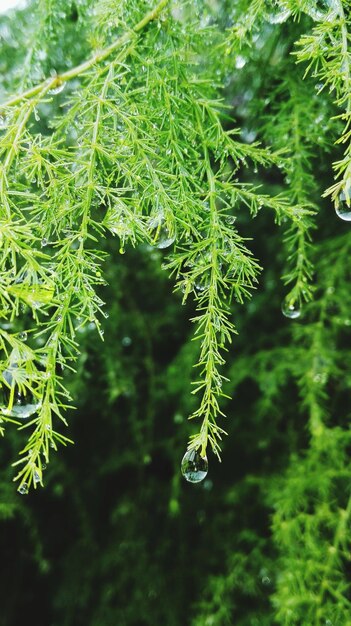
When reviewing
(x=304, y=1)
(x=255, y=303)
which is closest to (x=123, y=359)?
(x=255, y=303)

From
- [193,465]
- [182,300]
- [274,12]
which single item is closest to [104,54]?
[274,12]

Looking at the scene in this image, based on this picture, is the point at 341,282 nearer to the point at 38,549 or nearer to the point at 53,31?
the point at 53,31

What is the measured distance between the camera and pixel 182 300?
1.28 m

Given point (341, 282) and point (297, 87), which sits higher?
point (297, 87)

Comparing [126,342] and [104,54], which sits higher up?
[104,54]

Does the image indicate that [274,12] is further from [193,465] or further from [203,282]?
[193,465]

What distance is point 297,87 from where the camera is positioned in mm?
1206

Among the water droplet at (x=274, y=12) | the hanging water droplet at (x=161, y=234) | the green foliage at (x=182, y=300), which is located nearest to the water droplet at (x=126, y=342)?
the green foliage at (x=182, y=300)

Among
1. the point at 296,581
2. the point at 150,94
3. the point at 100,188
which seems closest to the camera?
the point at 100,188

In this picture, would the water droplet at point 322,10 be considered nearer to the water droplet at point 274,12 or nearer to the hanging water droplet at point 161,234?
the water droplet at point 274,12

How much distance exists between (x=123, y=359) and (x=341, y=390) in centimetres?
65

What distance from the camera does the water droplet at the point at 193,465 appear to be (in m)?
0.86

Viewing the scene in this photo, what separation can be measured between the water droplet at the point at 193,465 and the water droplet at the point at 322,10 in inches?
26.2

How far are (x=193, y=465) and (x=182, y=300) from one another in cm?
49
